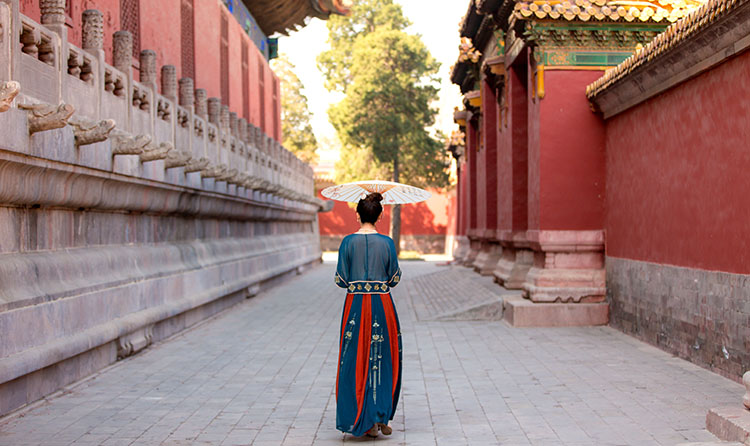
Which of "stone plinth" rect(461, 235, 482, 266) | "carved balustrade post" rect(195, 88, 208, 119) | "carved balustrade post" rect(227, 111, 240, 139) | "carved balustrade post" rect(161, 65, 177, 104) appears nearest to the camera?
"carved balustrade post" rect(161, 65, 177, 104)

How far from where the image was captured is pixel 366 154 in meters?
38.3

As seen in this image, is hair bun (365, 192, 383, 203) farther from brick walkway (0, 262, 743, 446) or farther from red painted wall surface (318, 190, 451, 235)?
red painted wall surface (318, 190, 451, 235)

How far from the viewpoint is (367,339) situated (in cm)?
596

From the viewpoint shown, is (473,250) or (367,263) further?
(473,250)

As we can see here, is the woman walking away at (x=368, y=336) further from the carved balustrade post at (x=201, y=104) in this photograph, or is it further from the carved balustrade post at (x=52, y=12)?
the carved balustrade post at (x=201, y=104)

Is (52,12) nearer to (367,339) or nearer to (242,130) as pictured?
(367,339)

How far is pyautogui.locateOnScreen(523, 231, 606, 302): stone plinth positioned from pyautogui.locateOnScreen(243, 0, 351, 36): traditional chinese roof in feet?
47.4

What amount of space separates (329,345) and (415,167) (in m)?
27.7

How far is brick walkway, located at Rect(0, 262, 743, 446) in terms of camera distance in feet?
19.2

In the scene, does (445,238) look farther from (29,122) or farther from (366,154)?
(29,122)

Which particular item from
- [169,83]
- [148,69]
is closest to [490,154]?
[169,83]

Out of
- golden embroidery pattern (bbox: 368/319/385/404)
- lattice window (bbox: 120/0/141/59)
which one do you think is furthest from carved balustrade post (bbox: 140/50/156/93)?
golden embroidery pattern (bbox: 368/319/385/404)

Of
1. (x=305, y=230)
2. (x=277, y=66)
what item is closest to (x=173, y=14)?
(x=305, y=230)

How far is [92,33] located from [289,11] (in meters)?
17.2
